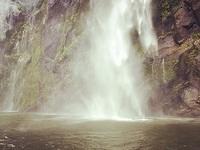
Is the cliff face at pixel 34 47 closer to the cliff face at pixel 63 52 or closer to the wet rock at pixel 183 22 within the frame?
the cliff face at pixel 63 52

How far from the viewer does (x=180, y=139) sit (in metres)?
21.6

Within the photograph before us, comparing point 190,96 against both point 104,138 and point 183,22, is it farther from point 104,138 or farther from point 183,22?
point 104,138

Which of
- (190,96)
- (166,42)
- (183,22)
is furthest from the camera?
(166,42)

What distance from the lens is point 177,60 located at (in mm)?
38969

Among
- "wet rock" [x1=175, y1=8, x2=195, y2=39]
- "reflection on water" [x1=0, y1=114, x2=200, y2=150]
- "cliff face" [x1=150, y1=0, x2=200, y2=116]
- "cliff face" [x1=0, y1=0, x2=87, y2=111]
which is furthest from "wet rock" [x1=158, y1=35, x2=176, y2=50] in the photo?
"cliff face" [x1=0, y1=0, x2=87, y2=111]

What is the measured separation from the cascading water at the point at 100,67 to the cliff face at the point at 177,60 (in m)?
1.43

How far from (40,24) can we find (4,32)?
1127 cm

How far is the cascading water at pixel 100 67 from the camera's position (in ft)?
138

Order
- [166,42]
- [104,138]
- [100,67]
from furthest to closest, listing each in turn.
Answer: [100,67] → [166,42] → [104,138]

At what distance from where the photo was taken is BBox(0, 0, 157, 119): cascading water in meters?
42.2

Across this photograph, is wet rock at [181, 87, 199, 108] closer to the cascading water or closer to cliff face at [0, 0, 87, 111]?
the cascading water

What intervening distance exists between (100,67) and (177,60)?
35.2 feet

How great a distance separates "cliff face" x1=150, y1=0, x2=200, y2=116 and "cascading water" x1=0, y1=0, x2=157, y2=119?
1.43 meters

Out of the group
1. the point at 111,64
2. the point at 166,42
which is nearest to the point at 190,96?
the point at 166,42
